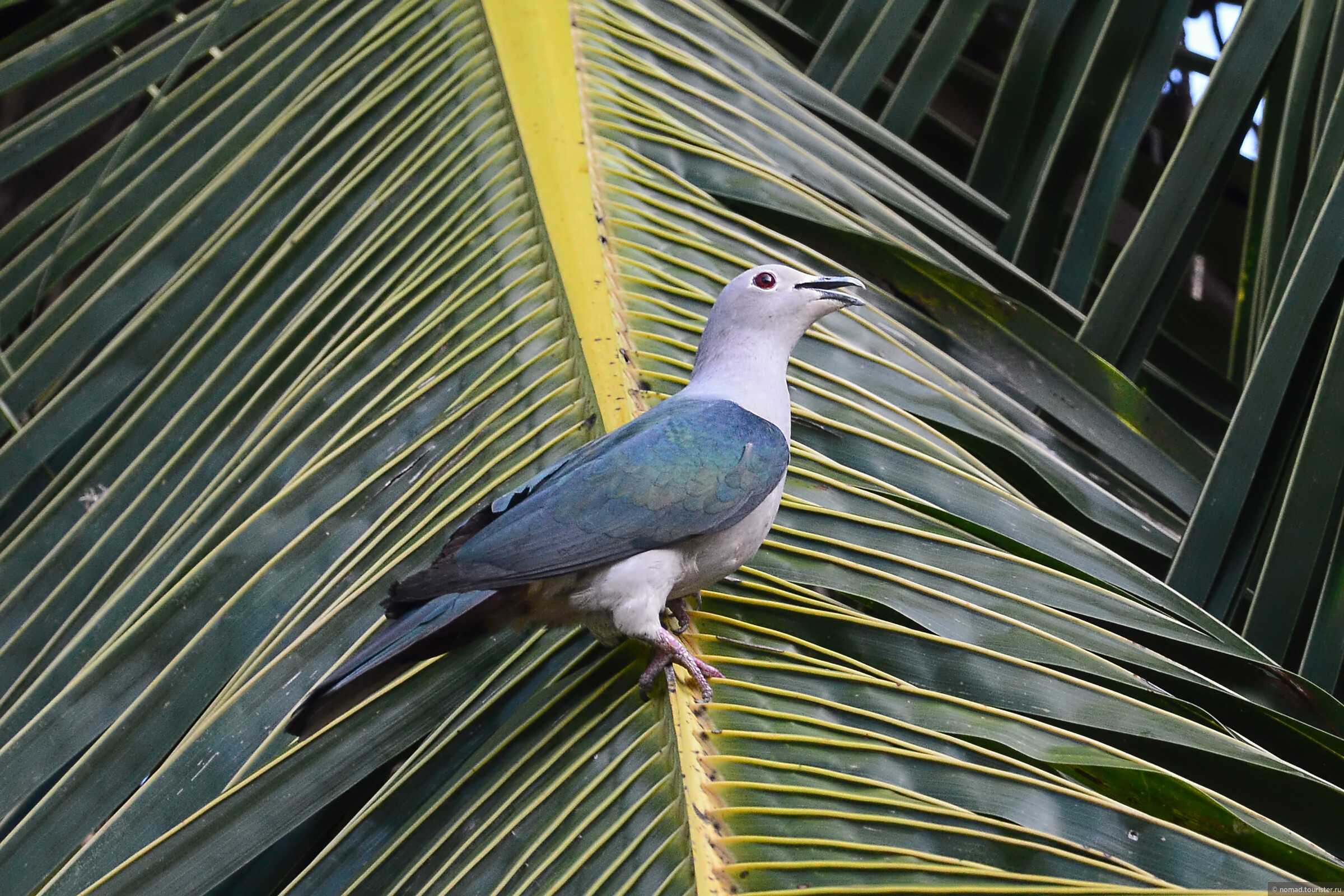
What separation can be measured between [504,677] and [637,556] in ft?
1.00

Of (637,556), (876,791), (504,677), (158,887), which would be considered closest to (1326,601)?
(876,791)

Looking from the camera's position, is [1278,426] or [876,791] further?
[1278,426]

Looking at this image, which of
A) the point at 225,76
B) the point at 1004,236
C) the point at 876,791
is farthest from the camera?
the point at 1004,236

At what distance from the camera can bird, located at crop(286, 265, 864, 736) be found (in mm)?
1751

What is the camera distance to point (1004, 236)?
295cm

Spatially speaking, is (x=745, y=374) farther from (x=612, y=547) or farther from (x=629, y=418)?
(x=612, y=547)

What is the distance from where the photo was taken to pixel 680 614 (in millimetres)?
2004

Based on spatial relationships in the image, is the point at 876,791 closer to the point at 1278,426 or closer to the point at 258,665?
the point at 258,665

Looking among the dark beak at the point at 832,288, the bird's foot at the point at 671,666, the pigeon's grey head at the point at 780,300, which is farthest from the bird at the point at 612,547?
the dark beak at the point at 832,288

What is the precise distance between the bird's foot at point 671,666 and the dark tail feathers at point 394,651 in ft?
0.85

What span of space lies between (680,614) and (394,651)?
0.49m

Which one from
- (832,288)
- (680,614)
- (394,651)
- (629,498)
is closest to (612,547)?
(629,498)

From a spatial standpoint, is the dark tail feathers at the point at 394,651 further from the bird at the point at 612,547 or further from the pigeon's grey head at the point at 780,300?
the pigeon's grey head at the point at 780,300

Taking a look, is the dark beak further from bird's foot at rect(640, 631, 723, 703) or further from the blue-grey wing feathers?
bird's foot at rect(640, 631, 723, 703)
